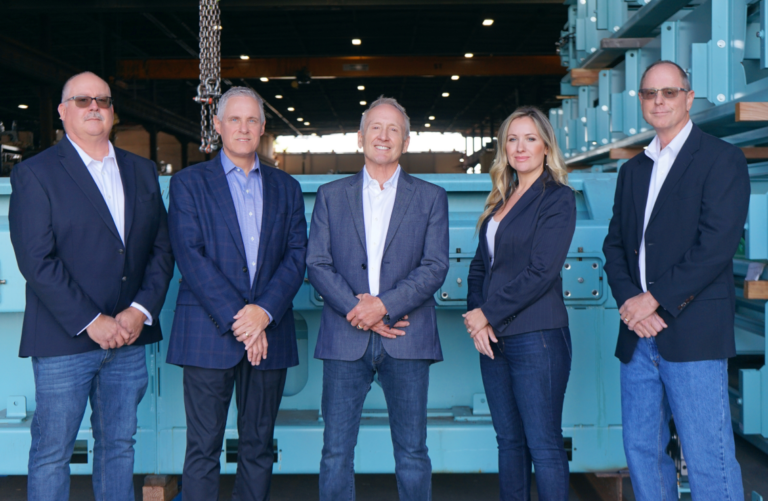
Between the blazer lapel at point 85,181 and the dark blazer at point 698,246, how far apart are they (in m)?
1.55

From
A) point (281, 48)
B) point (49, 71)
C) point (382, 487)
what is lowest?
point (382, 487)

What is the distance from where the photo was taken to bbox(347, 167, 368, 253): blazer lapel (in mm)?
1828

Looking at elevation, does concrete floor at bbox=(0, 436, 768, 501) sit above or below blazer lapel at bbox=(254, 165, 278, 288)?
below

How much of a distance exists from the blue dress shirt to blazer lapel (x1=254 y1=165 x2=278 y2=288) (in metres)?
0.01

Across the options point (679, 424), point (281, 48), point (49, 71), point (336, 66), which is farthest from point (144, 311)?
point (336, 66)

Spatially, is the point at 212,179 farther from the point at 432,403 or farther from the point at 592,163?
the point at 592,163

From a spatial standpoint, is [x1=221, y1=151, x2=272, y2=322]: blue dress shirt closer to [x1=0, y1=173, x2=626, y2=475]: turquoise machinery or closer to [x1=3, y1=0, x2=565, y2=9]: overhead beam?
[x1=0, y1=173, x2=626, y2=475]: turquoise machinery

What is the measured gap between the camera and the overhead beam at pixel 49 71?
28.5 ft

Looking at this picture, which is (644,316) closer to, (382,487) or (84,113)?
(382,487)

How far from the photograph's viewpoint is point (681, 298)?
1.60 metres

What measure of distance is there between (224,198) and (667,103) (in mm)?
1306

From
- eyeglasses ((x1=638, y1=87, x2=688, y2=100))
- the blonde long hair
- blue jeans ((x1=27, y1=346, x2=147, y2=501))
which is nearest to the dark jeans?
blue jeans ((x1=27, y1=346, x2=147, y2=501))

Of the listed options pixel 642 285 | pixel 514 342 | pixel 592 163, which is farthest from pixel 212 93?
pixel 592 163

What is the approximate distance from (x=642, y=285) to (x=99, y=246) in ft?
5.15
